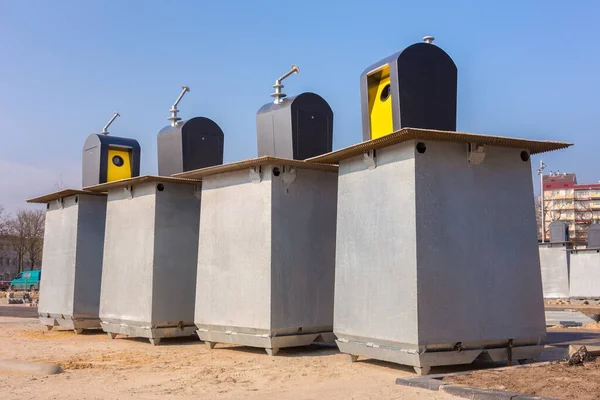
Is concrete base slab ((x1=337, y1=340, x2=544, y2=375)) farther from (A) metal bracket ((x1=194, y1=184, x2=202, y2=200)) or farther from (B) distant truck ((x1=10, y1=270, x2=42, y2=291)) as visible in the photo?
(B) distant truck ((x1=10, y1=270, x2=42, y2=291))

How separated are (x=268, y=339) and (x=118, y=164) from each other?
8202mm

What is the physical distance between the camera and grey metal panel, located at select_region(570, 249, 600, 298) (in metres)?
30.5

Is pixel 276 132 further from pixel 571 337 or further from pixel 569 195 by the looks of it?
pixel 569 195

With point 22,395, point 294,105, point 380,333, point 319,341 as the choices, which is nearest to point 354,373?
point 380,333

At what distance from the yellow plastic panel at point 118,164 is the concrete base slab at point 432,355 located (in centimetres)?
973

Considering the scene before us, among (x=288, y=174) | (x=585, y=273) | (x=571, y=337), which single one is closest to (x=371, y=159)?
(x=288, y=174)

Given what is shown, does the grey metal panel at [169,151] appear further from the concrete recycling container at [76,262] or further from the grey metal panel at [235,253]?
the concrete recycling container at [76,262]

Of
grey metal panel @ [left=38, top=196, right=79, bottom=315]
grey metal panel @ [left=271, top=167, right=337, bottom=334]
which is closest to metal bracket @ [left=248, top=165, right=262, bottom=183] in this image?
grey metal panel @ [left=271, top=167, right=337, bottom=334]

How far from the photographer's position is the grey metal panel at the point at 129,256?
14461mm

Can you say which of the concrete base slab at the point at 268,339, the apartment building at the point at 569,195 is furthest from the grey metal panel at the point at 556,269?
the apartment building at the point at 569,195

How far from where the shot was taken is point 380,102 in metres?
10.8

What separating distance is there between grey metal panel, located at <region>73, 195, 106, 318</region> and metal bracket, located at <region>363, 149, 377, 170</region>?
9636 millimetres

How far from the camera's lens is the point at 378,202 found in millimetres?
10062

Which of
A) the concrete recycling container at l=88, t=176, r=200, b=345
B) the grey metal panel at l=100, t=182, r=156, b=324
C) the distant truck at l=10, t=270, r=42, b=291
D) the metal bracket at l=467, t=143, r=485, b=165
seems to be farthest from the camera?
the distant truck at l=10, t=270, r=42, b=291
